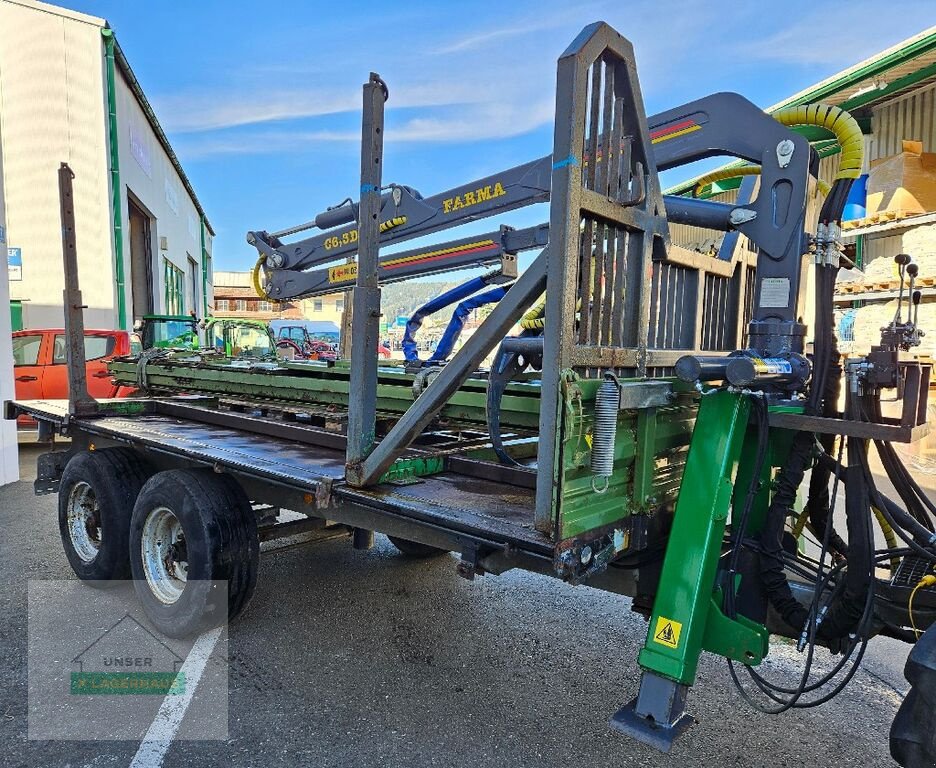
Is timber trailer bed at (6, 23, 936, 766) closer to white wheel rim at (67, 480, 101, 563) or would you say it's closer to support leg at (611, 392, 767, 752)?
support leg at (611, 392, 767, 752)

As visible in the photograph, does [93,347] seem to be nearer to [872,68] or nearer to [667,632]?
[667,632]

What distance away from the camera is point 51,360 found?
34.7 feet

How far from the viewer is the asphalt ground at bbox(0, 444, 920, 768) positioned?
285cm

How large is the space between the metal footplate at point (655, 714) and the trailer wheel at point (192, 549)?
234 centimetres

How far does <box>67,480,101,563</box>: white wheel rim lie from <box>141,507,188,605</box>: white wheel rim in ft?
2.72

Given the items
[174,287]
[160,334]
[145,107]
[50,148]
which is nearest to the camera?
[160,334]

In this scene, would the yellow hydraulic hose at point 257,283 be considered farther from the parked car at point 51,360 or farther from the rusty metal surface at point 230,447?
the parked car at point 51,360

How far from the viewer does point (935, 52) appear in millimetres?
12453

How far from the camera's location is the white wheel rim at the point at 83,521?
4703mm

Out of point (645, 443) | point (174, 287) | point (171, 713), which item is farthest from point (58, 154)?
point (645, 443)

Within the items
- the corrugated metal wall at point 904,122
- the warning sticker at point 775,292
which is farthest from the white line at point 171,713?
the corrugated metal wall at point 904,122

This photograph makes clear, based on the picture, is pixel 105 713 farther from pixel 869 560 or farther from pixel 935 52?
pixel 935 52

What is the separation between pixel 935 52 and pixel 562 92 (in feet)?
46.2

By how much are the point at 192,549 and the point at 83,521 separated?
162cm
